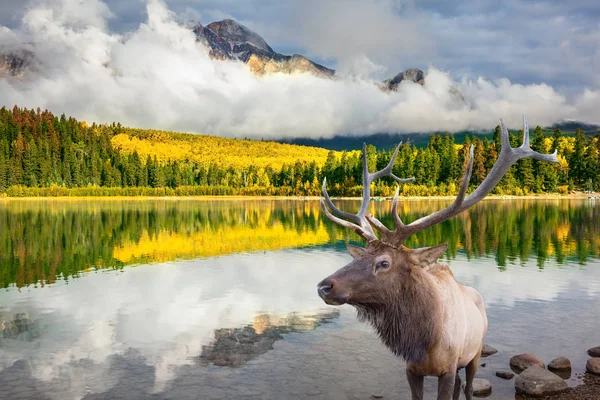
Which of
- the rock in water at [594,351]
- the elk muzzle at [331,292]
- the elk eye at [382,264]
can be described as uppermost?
the elk eye at [382,264]

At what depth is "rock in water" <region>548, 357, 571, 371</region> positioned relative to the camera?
9.02 meters

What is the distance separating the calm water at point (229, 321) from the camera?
8984 millimetres

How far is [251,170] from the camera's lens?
604 feet

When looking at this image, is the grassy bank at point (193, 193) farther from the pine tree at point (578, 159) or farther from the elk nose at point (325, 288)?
the elk nose at point (325, 288)

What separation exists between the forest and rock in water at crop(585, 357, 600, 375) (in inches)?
4077

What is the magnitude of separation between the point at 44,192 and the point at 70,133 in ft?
179

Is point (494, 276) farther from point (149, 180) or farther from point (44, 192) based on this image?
point (149, 180)

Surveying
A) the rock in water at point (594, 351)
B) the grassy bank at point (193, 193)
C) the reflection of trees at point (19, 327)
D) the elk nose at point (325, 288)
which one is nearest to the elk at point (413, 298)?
the elk nose at point (325, 288)

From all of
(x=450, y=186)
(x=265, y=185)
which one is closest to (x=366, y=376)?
(x=450, y=186)

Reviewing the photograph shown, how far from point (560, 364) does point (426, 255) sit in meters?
5.33

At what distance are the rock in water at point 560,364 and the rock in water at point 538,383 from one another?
0.95 m

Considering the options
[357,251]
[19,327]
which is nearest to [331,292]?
[357,251]

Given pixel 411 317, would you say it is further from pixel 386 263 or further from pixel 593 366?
pixel 593 366

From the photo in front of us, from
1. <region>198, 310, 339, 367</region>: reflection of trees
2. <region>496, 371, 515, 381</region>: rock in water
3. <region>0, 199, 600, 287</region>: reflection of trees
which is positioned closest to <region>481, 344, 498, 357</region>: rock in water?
<region>496, 371, 515, 381</region>: rock in water
